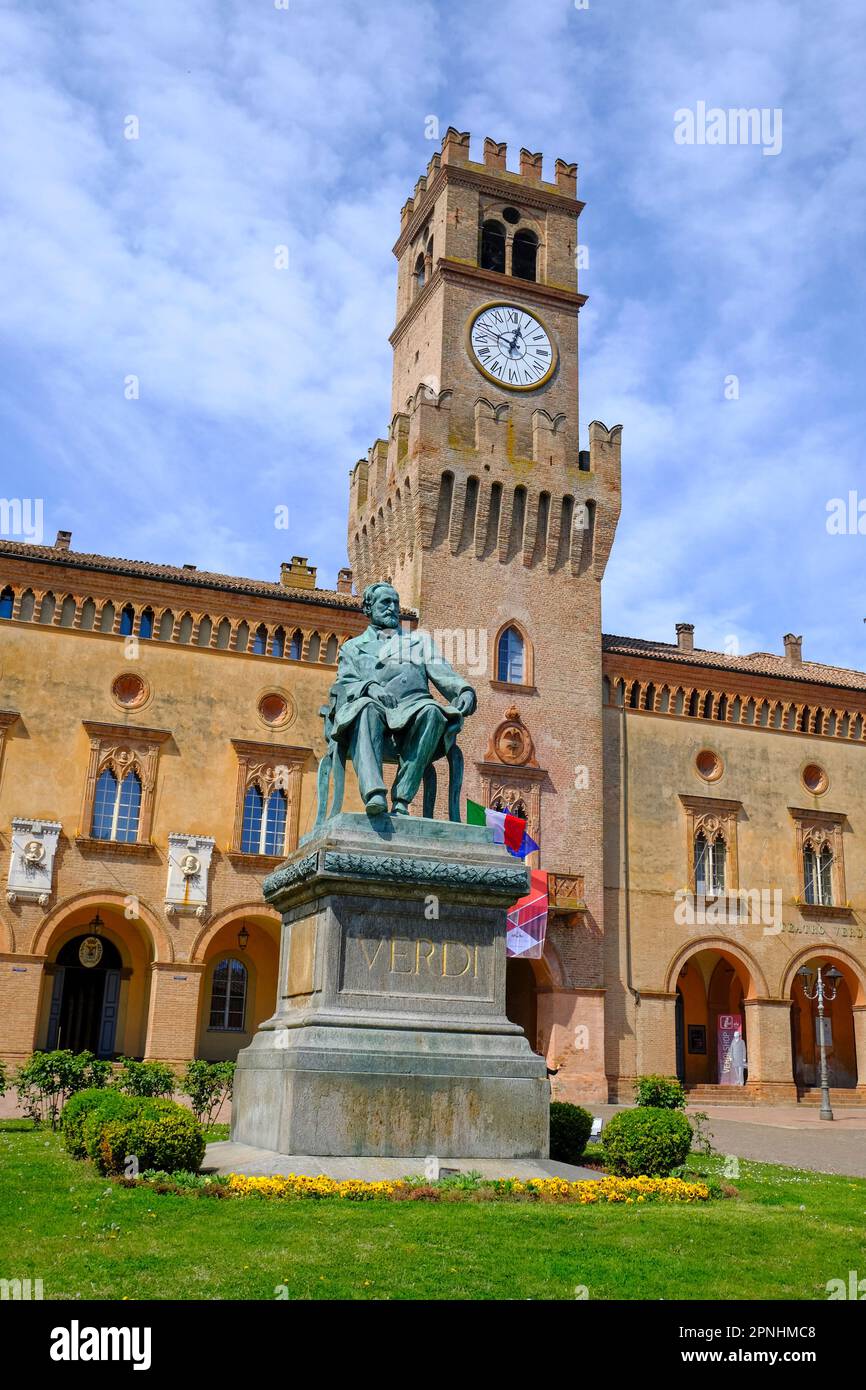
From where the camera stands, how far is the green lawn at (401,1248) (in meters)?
7.02

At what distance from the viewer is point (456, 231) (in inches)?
1597

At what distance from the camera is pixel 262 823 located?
3356 centimetres

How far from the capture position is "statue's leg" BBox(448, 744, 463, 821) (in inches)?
506

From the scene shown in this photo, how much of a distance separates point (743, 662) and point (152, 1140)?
35.4m

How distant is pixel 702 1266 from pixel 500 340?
35.6 m

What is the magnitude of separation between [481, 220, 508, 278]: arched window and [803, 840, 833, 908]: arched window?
70.0 feet

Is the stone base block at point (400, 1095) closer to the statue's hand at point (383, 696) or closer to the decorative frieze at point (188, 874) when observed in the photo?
the statue's hand at point (383, 696)

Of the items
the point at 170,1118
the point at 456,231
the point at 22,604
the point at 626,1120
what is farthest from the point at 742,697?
the point at 170,1118

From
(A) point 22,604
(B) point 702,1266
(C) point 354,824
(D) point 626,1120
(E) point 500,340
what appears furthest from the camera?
(E) point 500,340

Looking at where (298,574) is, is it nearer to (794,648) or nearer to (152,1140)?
(794,648)

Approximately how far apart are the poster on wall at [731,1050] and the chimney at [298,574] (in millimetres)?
19071

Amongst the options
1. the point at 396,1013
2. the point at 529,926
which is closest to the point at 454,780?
the point at 396,1013

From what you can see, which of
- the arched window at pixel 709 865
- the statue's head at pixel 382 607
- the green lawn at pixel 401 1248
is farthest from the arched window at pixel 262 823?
the green lawn at pixel 401 1248
